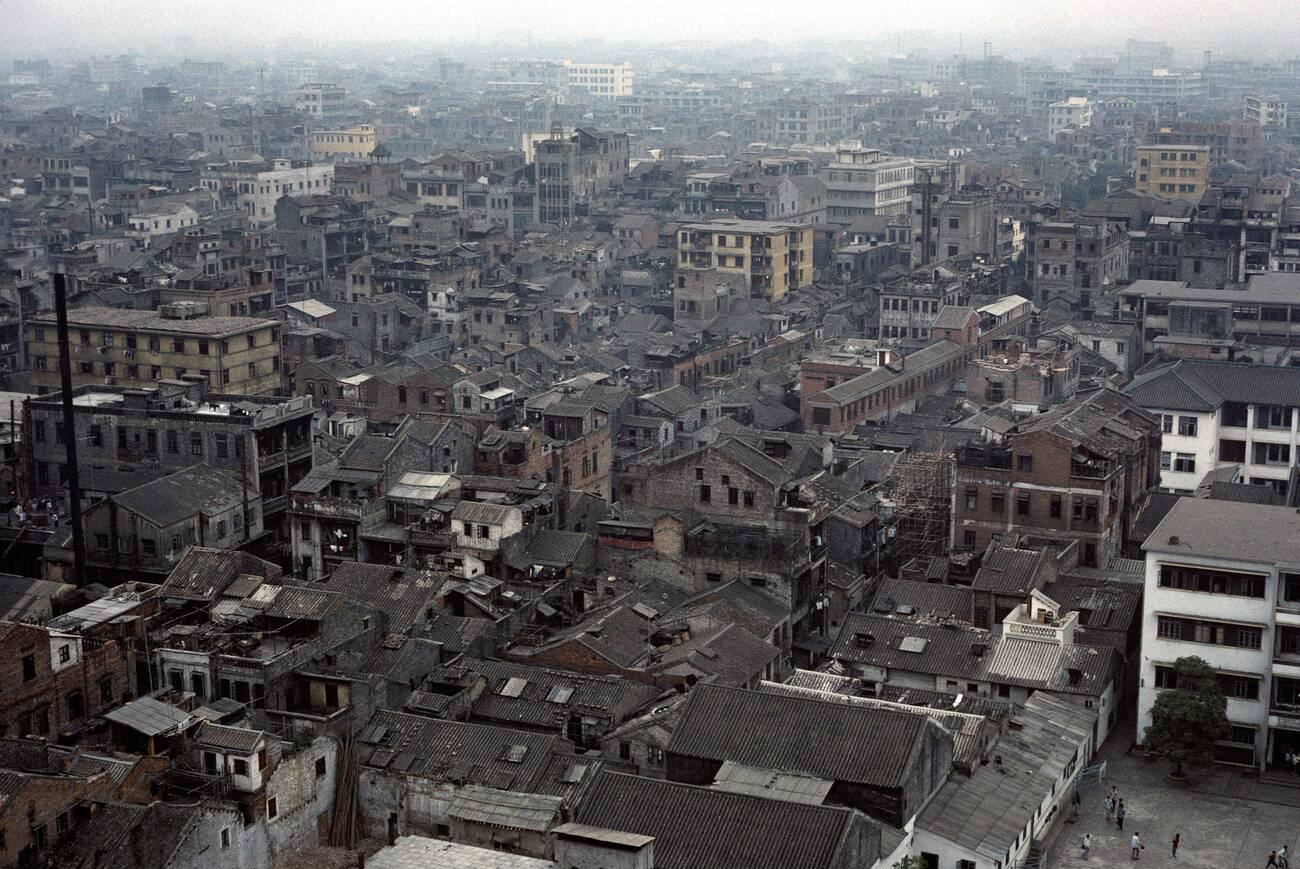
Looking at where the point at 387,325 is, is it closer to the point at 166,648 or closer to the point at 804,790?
the point at 166,648

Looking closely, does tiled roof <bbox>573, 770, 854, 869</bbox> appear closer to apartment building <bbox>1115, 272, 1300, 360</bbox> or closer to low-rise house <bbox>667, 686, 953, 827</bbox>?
low-rise house <bbox>667, 686, 953, 827</bbox>

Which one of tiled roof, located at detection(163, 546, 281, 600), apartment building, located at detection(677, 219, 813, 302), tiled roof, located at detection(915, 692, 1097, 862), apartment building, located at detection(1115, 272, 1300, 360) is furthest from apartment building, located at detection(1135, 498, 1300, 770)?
apartment building, located at detection(677, 219, 813, 302)

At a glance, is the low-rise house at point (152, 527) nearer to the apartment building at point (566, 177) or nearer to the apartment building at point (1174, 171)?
the apartment building at point (566, 177)

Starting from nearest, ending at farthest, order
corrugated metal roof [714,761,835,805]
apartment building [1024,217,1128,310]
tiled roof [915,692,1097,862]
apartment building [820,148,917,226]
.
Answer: corrugated metal roof [714,761,835,805] → tiled roof [915,692,1097,862] → apartment building [1024,217,1128,310] → apartment building [820,148,917,226]

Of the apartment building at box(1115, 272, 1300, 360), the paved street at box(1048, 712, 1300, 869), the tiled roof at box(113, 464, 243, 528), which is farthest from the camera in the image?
the apartment building at box(1115, 272, 1300, 360)

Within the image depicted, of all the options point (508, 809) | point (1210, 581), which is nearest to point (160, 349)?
point (508, 809)

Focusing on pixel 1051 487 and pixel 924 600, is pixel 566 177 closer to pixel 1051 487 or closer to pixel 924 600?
pixel 1051 487
